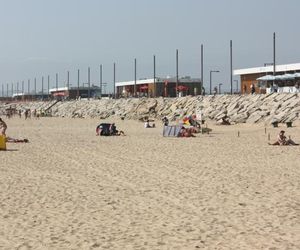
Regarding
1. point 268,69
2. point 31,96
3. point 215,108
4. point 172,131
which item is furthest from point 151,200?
point 31,96

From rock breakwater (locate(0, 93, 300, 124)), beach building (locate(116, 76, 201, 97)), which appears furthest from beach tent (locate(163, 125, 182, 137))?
beach building (locate(116, 76, 201, 97))

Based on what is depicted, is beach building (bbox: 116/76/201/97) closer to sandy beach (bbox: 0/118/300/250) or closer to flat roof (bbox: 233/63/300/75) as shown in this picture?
flat roof (bbox: 233/63/300/75)

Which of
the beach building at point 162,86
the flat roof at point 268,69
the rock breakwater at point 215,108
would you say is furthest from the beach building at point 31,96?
the flat roof at point 268,69

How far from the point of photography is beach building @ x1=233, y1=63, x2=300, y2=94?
44000 millimetres

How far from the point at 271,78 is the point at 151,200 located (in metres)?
39.8

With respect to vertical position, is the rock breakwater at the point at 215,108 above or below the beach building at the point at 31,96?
below

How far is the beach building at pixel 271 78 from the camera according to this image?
44.0 meters

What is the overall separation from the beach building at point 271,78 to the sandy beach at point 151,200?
2575 cm

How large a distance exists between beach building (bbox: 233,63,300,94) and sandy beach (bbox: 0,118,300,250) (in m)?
25.7

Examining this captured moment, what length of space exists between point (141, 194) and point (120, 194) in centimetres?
39

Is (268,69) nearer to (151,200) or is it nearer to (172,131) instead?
(172,131)

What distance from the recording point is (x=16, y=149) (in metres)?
20.2

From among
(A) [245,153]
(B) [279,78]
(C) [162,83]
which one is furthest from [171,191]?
(C) [162,83]

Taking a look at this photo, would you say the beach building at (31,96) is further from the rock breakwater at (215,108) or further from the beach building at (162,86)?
the rock breakwater at (215,108)
